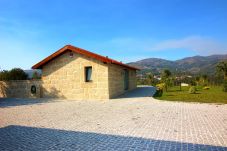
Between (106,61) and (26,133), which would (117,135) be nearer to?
(26,133)

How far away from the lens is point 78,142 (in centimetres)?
559

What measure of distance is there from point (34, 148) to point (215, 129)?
579 centimetres

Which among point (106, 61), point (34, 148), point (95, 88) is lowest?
point (34, 148)

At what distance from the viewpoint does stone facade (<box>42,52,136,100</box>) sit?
16.0 meters

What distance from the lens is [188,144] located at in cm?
521

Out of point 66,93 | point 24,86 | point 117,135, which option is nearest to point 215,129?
point 117,135

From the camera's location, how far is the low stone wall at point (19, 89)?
18719 millimetres

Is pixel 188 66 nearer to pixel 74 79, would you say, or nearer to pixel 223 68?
pixel 223 68

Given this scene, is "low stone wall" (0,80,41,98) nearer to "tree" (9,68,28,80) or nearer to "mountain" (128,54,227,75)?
"tree" (9,68,28,80)

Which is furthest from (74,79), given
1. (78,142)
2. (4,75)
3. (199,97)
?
(4,75)

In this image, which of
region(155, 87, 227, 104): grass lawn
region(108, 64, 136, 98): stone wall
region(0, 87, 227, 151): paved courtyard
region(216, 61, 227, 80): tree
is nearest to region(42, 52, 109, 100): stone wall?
region(108, 64, 136, 98): stone wall

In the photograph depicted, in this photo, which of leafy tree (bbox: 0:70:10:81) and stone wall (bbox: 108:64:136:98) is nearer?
stone wall (bbox: 108:64:136:98)

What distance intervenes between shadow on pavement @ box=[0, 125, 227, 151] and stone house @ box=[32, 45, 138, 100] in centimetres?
943

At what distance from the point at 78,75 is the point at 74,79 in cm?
55
